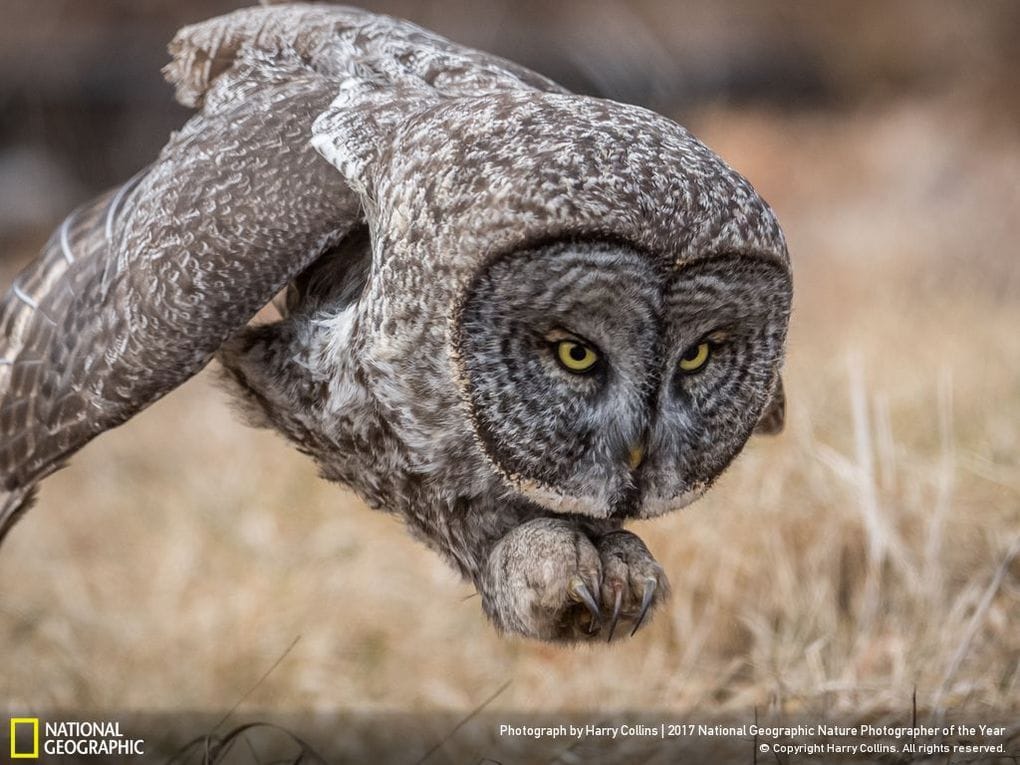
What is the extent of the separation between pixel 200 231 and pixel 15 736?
246cm

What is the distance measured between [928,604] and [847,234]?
22.6 ft

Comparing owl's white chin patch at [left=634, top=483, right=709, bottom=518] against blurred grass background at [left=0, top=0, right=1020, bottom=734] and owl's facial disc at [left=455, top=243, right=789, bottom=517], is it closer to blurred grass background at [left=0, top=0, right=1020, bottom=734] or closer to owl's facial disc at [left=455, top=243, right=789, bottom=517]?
owl's facial disc at [left=455, top=243, right=789, bottom=517]

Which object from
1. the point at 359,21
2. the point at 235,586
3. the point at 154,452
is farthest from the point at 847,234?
the point at 359,21

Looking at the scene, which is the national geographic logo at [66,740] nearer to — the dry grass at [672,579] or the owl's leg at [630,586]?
the dry grass at [672,579]

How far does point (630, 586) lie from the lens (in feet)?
10.1

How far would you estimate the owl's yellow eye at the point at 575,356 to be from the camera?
2.89 meters

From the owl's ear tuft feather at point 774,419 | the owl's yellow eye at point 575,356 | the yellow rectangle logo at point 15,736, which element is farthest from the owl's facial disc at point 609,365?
the yellow rectangle logo at point 15,736

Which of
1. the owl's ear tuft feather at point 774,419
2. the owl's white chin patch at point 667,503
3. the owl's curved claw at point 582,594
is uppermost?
the owl's white chin patch at point 667,503

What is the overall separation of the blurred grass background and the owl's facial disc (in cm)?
60

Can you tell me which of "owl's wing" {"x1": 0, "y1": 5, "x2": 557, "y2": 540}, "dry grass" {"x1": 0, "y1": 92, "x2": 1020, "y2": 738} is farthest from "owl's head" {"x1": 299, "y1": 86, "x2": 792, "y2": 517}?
"dry grass" {"x1": 0, "y1": 92, "x2": 1020, "y2": 738}

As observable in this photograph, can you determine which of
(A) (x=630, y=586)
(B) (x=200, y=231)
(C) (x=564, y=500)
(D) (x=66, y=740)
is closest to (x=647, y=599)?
(A) (x=630, y=586)

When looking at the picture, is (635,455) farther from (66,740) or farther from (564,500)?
(66,740)

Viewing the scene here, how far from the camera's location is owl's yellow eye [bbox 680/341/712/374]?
9.85ft

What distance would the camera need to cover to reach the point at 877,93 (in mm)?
13250
